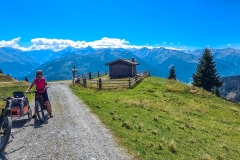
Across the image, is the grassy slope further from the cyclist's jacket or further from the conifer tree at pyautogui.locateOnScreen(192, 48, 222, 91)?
the conifer tree at pyautogui.locateOnScreen(192, 48, 222, 91)

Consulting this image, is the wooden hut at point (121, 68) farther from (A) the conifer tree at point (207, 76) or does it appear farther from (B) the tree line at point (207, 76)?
(A) the conifer tree at point (207, 76)

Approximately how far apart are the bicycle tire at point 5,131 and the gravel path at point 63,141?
481 mm

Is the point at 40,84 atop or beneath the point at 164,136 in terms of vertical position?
atop

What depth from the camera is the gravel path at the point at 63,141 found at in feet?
28.7

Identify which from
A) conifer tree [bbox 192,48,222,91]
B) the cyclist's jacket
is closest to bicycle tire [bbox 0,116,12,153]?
the cyclist's jacket

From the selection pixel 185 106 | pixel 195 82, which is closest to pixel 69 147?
pixel 185 106

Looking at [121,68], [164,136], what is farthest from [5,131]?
[121,68]

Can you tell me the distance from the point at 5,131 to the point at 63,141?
8.69ft

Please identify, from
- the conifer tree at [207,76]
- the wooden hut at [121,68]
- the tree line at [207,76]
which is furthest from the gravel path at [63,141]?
the conifer tree at [207,76]

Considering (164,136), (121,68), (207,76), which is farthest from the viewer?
(207,76)

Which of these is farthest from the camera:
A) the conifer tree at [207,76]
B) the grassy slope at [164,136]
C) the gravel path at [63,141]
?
the conifer tree at [207,76]

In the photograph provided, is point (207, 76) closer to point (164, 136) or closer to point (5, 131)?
point (164, 136)

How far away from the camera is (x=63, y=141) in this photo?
1013 centimetres

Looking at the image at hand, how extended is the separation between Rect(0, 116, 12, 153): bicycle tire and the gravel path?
1.58 ft
